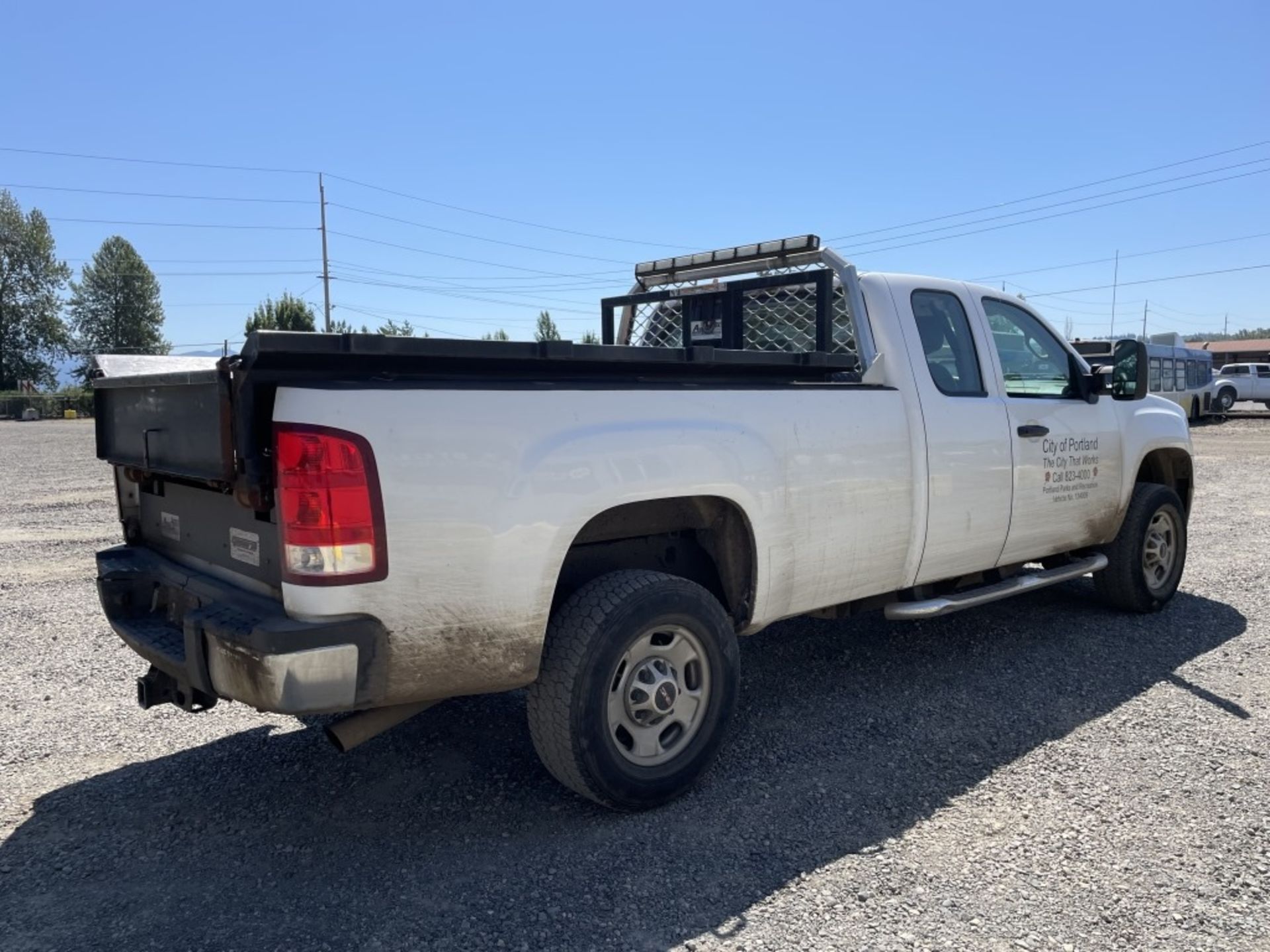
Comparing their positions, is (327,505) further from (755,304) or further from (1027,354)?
(1027,354)

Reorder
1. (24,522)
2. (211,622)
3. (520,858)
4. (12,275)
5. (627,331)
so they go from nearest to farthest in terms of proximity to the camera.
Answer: (211,622) → (520,858) → (627,331) → (24,522) → (12,275)

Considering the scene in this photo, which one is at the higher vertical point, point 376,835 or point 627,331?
point 627,331

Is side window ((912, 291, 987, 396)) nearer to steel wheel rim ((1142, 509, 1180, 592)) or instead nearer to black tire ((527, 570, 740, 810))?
black tire ((527, 570, 740, 810))

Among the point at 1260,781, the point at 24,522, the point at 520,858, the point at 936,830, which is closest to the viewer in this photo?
the point at 520,858

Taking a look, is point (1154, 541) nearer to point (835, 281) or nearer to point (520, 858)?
point (835, 281)

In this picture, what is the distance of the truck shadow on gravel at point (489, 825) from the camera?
281 cm

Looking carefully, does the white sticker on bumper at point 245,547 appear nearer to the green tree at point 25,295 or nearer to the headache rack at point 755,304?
the headache rack at point 755,304

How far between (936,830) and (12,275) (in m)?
84.6

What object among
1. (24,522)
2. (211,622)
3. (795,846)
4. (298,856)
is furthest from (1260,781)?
(24,522)

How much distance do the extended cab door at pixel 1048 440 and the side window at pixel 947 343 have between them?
17 cm

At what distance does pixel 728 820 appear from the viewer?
11.3 ft

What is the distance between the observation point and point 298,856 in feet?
10.5

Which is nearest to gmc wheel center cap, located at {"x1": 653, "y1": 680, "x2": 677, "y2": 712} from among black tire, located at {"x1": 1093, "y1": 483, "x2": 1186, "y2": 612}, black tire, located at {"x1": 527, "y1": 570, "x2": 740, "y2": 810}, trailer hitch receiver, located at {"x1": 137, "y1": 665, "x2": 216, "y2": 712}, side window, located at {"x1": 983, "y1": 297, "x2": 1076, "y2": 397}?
black tire, located at {"x1": 527, "y1": 570, "x2": 740, "y2": 810}

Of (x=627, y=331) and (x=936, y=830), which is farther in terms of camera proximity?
(x=627, y=331)
